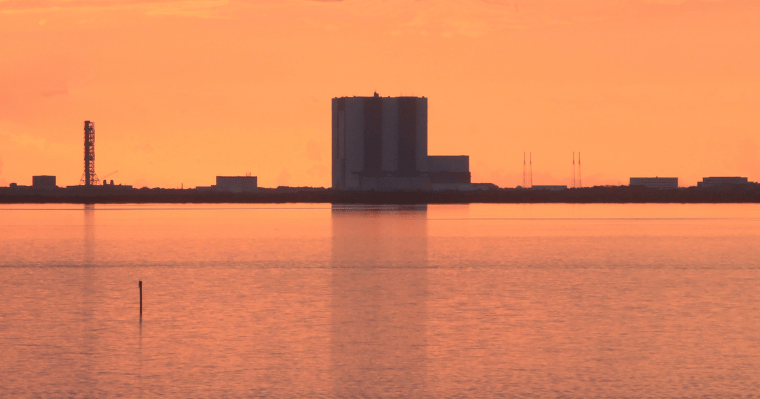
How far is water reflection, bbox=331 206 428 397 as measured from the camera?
2583 centimetres

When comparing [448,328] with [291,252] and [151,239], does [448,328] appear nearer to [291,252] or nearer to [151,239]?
[291,252]

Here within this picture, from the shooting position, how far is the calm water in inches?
1005

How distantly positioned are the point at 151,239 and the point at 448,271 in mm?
54420

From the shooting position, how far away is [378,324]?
120ft

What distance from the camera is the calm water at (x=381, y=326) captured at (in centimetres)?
2552

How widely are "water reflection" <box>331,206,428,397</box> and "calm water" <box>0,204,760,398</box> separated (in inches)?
4.5

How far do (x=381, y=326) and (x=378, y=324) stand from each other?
57cm

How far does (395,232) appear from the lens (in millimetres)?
122750

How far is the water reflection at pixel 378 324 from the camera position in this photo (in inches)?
1017

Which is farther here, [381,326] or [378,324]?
[378,324]

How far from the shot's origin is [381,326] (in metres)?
36.1

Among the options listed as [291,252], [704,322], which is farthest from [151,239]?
[704,322]

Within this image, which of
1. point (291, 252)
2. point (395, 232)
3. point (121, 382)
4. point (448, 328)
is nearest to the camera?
point (121, 382)

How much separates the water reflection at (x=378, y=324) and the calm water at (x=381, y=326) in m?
0.11
